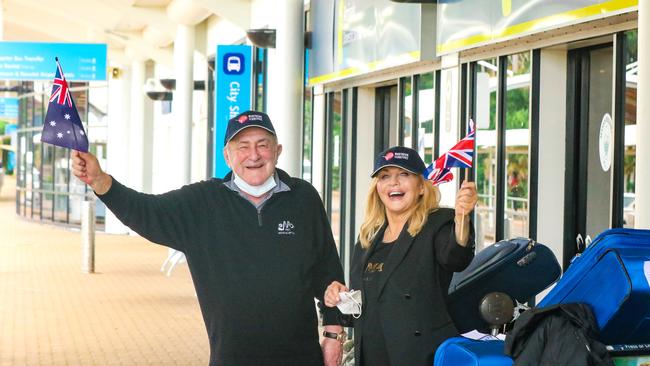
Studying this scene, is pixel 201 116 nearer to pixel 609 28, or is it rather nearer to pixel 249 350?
pixel 609 28

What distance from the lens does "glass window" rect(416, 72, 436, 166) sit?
8727 millimetres

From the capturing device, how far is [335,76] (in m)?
10.9

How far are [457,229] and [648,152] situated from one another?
1.59m

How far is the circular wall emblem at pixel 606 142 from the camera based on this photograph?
5961 mm

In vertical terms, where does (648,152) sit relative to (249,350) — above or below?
above

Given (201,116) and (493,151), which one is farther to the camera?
(201,116)

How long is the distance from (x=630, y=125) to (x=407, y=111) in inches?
157

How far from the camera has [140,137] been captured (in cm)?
2494

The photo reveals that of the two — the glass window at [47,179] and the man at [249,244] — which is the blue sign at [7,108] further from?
the man at [249,244]

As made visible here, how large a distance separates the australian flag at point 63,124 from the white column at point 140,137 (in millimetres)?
21111

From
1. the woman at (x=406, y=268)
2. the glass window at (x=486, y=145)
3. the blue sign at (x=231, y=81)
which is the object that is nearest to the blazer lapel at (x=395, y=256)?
the woman at (x=406, y=268)

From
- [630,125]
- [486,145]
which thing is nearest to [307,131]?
[486,145]

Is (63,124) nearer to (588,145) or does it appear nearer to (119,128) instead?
(588,145)

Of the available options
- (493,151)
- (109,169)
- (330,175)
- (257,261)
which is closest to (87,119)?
(109,169)
